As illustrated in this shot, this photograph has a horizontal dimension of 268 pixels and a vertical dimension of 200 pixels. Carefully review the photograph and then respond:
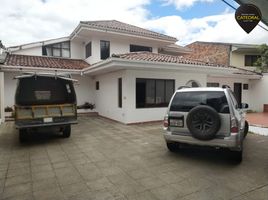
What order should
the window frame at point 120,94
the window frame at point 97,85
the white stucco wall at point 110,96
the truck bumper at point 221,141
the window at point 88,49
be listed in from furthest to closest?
1. the window at point 88,49
2. the window frame at point 97,85
3. the window frame at point 120,94
4. the white stucco wall at point 110,96
5. the truck bumper at point 221,141

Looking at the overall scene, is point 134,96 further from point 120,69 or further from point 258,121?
point 258,121

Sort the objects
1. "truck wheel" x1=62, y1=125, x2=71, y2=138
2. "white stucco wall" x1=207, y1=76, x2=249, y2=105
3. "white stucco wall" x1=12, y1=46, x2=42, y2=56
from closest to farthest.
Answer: "truck wheel" x1=62, y1=125, x2=71, y2=138 → "white stucco wall" x1=12, y1=46, x2=42, y2=56 → "white stucco wall" x1=207, y1=76, x2=249, y2=105

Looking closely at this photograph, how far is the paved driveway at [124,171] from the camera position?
377cm

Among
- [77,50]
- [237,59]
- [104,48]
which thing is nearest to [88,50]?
[104,48]

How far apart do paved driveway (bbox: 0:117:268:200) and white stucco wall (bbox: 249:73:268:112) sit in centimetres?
1321

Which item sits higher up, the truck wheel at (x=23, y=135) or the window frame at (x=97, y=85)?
the window frame at (x=97, y=85)

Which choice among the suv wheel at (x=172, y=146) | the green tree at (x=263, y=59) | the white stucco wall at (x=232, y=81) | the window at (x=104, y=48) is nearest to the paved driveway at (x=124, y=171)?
the suv wheel at (x=172, y=146)

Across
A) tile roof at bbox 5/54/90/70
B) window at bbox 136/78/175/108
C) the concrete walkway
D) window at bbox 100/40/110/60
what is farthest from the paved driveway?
window at bbox 100/40/110/60

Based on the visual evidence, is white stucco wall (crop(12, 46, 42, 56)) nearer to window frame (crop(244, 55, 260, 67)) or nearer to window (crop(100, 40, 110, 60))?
window (crop(100, 40, 110, 60))

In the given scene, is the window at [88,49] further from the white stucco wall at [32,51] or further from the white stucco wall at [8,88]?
the white stucco wall at [8,88]

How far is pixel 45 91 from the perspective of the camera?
8.09 m

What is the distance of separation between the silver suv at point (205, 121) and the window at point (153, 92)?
Answer: 564 centimetres

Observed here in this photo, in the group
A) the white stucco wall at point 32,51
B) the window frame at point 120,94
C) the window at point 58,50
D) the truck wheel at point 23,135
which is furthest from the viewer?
the window at point 58,50

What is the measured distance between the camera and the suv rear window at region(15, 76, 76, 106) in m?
7.70
